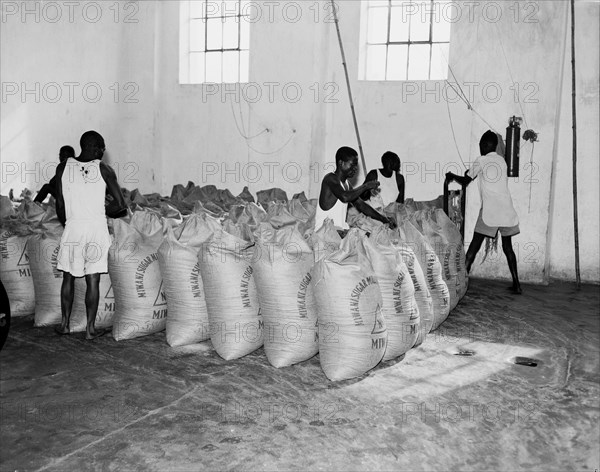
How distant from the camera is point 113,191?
166 inches

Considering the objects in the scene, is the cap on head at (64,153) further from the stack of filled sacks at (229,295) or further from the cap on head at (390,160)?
the cap on head at (390,160)

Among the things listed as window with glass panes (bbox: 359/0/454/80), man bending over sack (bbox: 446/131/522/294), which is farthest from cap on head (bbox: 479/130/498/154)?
window with glass panes (bbox: 359/0/454/80)

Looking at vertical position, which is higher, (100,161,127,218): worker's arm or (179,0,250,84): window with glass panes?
(179,0,250,84): window with glass panes

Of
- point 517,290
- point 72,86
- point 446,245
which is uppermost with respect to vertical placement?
point 72,86

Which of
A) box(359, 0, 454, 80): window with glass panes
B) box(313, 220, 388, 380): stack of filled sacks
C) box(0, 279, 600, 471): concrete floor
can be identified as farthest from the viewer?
box(359, 0, 454, 80): window with glass panes

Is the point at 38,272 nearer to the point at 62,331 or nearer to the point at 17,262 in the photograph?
the point at 17,262

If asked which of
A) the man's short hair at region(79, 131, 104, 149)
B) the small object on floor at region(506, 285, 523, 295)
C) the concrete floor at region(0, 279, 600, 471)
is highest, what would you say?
the man's short hair at region(79, 131, 104, 149)

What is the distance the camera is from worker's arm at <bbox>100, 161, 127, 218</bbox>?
13.8 ft

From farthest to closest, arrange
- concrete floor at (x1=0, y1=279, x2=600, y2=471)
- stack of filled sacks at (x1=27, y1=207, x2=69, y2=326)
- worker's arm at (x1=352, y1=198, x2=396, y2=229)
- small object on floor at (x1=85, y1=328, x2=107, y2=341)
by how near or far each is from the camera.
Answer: stack of filled sacks at (x1=27, y1=207, x2=69, y2=326)
worker's arm at (x1=352, y1=198, x2=396, y2=229)
small object on floor at (x1=85, y1=328, x2=107, y2=341)
concrete floor at (x1=0, y1=279, x2=600, y2=471)

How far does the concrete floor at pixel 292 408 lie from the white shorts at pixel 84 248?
19.0 inches

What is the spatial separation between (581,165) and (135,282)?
14.9 ft

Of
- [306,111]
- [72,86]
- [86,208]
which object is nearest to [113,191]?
[86,208]

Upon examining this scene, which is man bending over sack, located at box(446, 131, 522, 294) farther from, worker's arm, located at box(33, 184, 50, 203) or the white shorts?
worker's arm, located at box(33, 184, 50, 203)

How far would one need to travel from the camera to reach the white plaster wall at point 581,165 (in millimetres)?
6293
